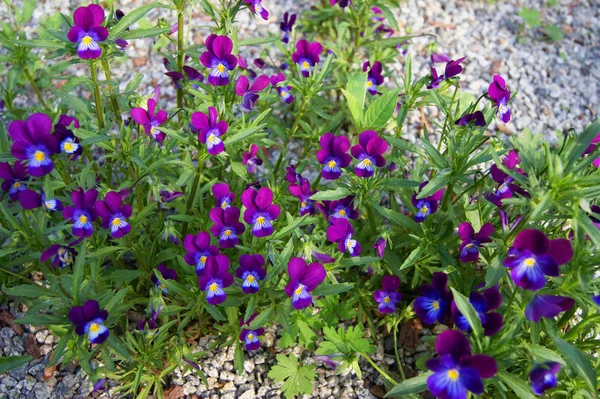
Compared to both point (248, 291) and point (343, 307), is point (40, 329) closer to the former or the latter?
point (248, 291)

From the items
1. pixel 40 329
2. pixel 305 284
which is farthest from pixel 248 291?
pixel 40 329

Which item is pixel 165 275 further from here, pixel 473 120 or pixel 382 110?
pixel 473 120

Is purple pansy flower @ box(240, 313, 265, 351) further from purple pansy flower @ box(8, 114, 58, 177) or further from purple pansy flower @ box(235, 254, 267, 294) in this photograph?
purple pansy flower @ box(8, 114, 58, 177)

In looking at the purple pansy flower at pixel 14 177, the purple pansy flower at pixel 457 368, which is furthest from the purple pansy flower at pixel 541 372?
the purple pansy flower at pixel 14 177

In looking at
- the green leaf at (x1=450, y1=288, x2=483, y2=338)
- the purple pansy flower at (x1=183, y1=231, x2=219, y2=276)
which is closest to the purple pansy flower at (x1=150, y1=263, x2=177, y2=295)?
the purple pansy flower at (x1=183, y1=231, x2=219, y2=276)

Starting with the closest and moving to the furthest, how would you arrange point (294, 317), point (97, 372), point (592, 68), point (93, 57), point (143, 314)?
point (93, 57) < point (97, 372) < point (294, 317) < point (143, 314) < point (592, 68)

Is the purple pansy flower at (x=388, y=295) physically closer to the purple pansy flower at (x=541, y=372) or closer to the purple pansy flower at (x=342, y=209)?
the purple pansy flower at (x=342, y=209)
